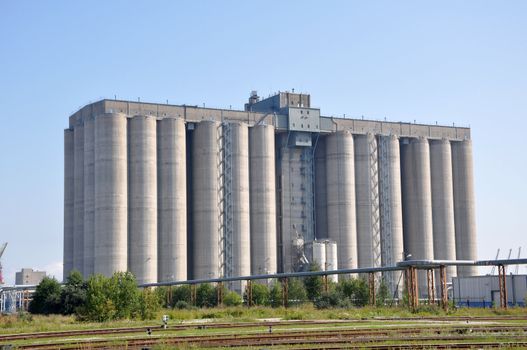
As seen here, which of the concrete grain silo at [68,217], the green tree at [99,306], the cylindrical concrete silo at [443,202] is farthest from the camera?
the cylindrical concrete silo at [443,202]

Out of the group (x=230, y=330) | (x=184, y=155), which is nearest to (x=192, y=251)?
(x=184, y=155)

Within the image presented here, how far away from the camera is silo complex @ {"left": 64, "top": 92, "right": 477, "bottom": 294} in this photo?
11150 cm

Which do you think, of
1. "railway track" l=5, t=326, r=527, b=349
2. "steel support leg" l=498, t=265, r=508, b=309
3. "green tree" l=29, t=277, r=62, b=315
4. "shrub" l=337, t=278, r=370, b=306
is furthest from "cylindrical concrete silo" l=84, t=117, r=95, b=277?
"railway track" l=5, t=326, r=527, b=349

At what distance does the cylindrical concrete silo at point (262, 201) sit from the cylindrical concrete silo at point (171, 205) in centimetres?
1131

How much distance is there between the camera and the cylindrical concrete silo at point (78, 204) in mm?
117438

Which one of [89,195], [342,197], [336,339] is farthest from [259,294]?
[336,339]

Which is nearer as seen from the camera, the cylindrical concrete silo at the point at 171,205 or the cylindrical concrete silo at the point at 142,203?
the cylindrical concrete silo at the point at 142,203

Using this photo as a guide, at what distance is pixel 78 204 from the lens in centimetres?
11894

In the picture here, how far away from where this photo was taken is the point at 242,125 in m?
121

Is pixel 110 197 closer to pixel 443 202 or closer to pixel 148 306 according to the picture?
pixel 148 306

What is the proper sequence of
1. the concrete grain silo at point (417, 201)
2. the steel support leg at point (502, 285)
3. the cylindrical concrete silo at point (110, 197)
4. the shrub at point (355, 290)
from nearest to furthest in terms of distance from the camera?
the steel support leg at point (502, 285), the shrub at point (355, 290), the cylindrical concrete silo at point (110, 197), the concrete grain silo at point (417, 201)

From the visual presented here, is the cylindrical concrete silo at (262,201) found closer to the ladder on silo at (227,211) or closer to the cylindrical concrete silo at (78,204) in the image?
the ladder on silo at (227,211)

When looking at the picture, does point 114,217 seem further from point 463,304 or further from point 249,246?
point 463,304

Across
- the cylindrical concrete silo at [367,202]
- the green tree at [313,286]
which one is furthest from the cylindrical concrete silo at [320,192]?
the green tree at [313,286]
